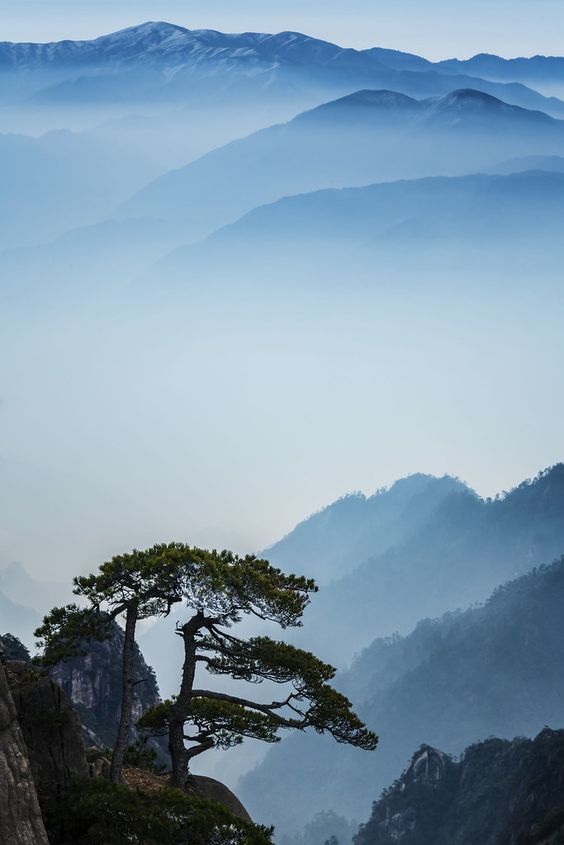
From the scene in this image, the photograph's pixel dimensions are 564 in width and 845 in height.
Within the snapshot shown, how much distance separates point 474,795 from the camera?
13888 cm

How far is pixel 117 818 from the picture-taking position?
24625 millimetres

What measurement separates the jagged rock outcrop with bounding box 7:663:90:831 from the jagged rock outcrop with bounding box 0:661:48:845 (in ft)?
8.38

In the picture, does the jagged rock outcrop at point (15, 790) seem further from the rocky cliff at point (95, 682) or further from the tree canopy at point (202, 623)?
the rocky cliff at point (95, 682)

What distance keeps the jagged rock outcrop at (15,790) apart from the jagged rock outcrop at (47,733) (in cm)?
255

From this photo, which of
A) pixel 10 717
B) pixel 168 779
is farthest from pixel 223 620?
pixel 10 717

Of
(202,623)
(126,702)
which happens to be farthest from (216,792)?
(202,623)

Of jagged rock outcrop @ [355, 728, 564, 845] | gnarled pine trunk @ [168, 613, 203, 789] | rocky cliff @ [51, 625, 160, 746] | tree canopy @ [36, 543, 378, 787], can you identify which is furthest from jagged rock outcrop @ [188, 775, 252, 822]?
jagged rock outcrop @ [355, 728, 564, 845]

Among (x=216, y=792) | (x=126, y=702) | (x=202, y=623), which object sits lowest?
(x=216, y=792)

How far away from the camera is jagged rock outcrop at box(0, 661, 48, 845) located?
21.2 meters

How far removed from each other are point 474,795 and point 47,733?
121 meters

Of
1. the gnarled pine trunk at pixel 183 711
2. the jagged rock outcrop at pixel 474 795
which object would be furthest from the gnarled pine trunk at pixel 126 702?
the jagged rock outcrop at pixel 474 795

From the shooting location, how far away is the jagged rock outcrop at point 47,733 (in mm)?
25000

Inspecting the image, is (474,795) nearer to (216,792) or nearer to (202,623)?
(216,792)

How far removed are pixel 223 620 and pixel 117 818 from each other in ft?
18.0
